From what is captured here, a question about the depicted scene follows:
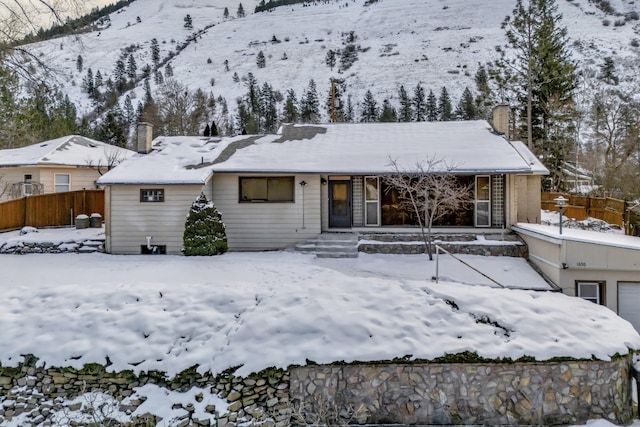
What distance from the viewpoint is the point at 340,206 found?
14.0 m

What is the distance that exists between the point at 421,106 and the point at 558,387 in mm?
47946

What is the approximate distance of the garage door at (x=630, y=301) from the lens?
9438 millimetres

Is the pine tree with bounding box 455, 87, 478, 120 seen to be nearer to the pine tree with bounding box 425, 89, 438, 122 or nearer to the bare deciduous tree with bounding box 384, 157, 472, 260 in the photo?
the pine tree with bounding box 425, 89, 438, 122

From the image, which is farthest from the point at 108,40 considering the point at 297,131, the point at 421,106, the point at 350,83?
the point at 297,131

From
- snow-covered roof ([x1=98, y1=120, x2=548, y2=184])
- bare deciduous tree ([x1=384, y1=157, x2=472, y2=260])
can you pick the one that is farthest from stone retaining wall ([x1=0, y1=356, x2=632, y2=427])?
snow-covered roof ([x1=98, y1=120, x2=548, y2=184])

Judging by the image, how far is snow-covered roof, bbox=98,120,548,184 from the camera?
12625 millimetres

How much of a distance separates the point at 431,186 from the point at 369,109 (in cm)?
4080

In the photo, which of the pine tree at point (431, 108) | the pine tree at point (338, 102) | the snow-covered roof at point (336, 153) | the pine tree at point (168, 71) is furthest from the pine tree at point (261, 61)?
the snow-covered roof at point (336, 153)

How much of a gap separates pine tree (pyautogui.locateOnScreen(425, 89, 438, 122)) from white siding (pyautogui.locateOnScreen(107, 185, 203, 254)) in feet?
135

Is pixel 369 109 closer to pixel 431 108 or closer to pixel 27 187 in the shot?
pixel 431 108

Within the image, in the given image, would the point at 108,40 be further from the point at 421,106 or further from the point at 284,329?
the point at 284,329

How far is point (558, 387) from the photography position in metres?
6.21

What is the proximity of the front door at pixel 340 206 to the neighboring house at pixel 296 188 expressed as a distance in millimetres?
35

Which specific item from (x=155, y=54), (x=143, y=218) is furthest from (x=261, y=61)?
(x=143, y=218)
